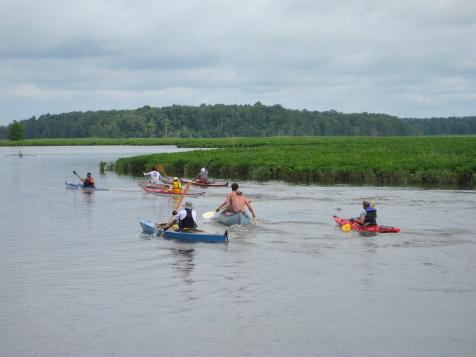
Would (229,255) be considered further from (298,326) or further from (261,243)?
(298,326)

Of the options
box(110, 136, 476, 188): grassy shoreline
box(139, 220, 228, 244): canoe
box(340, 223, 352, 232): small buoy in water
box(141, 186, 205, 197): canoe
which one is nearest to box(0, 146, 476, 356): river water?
box(139, 220, 228, 244): canoe

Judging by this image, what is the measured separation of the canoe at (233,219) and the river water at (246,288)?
53 centimetres

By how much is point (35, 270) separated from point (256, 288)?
6.63 meters

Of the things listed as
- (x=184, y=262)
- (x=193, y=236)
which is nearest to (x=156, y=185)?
(x=193, y=236)

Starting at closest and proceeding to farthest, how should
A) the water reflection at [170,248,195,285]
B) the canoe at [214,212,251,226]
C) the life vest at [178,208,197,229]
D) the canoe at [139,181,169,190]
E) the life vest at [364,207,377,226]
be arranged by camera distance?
the water reflection at [170,248,195,285], the life vest at [178,208,197,229], the life vest at [364,207,377,226], the canoe at [214,212,251,226], the canoe at [139,181,169,190]

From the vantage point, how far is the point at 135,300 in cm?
1783

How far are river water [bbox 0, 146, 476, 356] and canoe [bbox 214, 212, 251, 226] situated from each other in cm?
53

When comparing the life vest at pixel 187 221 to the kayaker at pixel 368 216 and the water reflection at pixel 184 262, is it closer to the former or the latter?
the water reflection at pixel 184 262

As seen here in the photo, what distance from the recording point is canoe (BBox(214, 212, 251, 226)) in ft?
95.7

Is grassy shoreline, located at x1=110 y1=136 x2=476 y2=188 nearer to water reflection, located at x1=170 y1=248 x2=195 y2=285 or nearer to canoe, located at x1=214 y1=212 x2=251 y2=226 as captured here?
canoe, located at x1=214 y1=212 x2=251 y2=226

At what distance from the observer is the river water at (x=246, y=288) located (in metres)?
14.7

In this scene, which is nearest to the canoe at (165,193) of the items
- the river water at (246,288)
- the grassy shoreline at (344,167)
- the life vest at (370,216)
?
the river water at (246,288)

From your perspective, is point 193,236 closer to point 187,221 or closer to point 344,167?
point 187,221

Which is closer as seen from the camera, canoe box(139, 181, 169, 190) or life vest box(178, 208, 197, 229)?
life vest box(178, 208, 197, 229)
